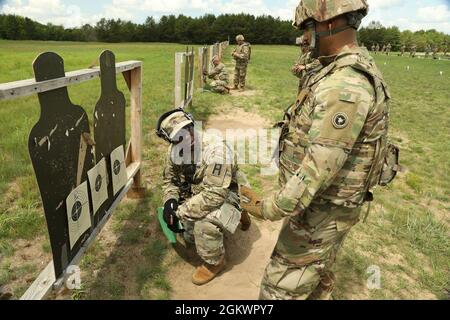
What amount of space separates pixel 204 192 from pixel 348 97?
176 centimetres

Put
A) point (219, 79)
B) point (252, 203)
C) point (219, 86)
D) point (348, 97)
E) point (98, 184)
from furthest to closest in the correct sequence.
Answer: point (219, 79) → point (219, 86) → point (98, 184) → point (252, 203) → point (348, 97)

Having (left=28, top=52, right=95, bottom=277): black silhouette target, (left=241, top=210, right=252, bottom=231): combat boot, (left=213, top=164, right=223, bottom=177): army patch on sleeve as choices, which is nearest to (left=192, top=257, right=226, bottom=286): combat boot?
(left=241, top=210, right=252, bottom=231): combat boot

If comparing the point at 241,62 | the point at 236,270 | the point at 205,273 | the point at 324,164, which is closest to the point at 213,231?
the point at 205,273

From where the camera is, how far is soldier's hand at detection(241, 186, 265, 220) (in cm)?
216

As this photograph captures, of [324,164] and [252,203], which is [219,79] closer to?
[252,203]

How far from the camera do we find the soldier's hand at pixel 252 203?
2160 mm

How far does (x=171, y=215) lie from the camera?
137 inches

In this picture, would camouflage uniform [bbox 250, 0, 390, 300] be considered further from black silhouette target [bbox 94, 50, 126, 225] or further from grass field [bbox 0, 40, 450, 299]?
black silhouette target [bbox 94, 50, 126, 225]

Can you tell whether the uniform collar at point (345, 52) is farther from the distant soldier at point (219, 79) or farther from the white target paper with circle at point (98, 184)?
the distant soldier at point (219, 79)

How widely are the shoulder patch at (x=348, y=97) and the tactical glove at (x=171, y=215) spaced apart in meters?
2.16

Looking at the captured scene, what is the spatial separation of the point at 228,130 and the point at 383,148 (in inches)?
254

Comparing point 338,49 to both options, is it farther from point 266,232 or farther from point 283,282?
point 266,232

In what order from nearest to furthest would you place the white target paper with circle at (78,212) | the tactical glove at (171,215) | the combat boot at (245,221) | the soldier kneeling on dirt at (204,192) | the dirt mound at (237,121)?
1. the white target paper with circle at (78,212)
2. the soldier kneeling on dirt at (204,192)
3. the tactical glove at (171,215)
4. the combat boot at (245,221)
5. the dirt mound at (237,121)

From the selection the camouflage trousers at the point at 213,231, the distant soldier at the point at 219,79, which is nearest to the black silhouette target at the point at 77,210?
the camouflage trousers at the point at 213,231
